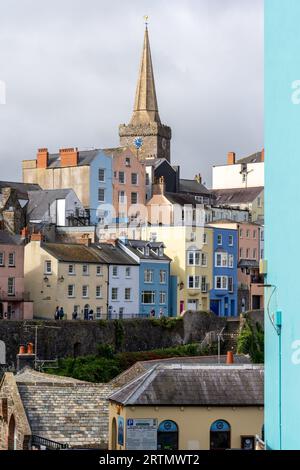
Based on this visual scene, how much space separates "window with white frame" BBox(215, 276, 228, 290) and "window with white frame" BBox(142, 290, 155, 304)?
5118 mm

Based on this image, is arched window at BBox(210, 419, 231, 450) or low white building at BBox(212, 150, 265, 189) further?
low white building at BBox(212, 150, 265, 189)

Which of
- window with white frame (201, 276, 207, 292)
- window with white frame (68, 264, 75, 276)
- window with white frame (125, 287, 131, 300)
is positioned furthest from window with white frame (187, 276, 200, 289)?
window with white frame (68, 264, 75, 276)

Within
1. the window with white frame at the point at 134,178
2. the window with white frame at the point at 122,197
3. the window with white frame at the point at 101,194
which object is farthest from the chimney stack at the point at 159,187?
the window with white frame at the point at 101,194

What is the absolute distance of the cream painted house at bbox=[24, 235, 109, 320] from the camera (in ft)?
177

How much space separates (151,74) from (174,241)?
32538mm

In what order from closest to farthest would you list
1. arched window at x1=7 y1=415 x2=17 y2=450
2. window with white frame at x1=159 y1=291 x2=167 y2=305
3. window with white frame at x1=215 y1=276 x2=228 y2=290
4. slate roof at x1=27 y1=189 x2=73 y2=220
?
arched window at x1=7 y1=415 x2=17 y2=450, window with white frame at x1=159 y1=291 x2=167 y2=305, slate roof at x1=27 y1=189 x2=73 y2=220, window with white frame at x1=215 y1=276 x2=228 y2=290

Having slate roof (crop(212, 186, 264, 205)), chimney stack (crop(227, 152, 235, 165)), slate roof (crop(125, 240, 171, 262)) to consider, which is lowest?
slate roof (crop(125, 240, 171, 262))

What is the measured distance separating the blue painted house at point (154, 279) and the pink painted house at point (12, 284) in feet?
26.7

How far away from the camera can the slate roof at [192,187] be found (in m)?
76.8

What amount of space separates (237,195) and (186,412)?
57586mm

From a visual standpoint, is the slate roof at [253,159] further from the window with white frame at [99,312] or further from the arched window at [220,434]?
the arched window at [220,434]

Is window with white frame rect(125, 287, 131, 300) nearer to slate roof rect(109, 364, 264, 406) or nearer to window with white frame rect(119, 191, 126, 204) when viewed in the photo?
window with white frame rect(119, 191, 126, 204)
